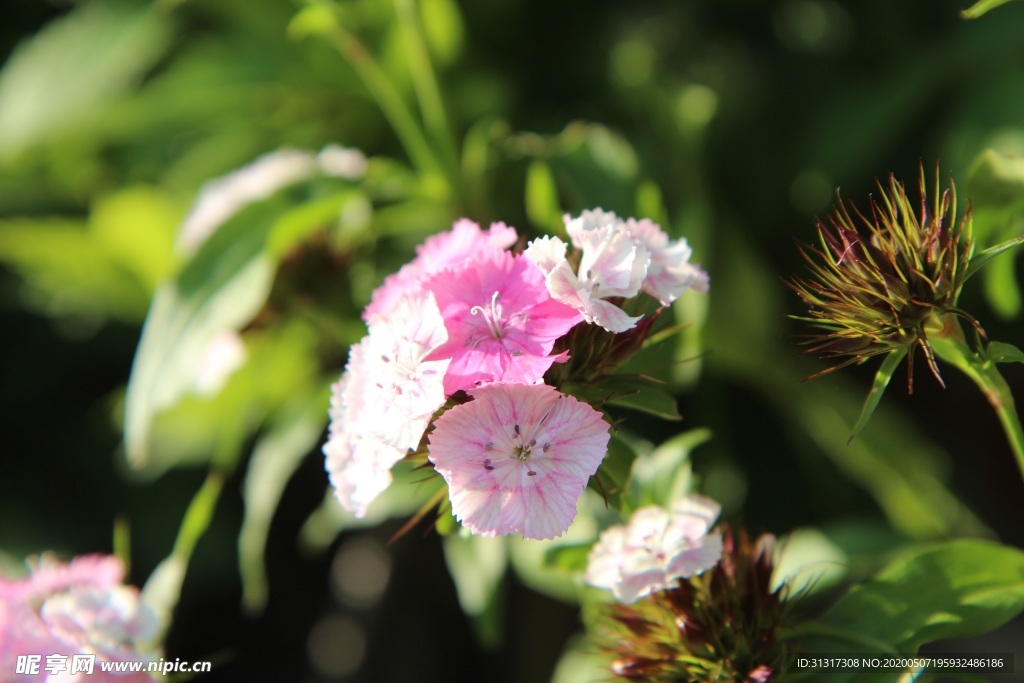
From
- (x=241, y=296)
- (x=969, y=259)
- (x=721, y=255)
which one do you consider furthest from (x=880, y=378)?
(x=721, y=255)

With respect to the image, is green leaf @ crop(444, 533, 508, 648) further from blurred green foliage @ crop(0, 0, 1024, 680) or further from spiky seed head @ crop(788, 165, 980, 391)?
spiky seed head @ crop(788, 165, 980, 391)

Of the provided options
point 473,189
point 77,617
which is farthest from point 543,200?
point 77,617

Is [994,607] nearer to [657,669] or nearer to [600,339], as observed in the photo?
[657,669]

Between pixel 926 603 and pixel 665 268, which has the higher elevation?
pixel 665 268

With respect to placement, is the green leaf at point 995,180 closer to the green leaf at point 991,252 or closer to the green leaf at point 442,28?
the green leaf at point 991,252

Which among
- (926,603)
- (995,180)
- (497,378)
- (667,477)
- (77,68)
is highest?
(77,68)

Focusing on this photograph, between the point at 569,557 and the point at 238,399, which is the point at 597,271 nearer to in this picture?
the point at 569,557

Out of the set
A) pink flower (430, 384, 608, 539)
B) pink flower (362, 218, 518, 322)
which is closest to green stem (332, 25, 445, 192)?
pink flower (362, 218, 518, 322)
